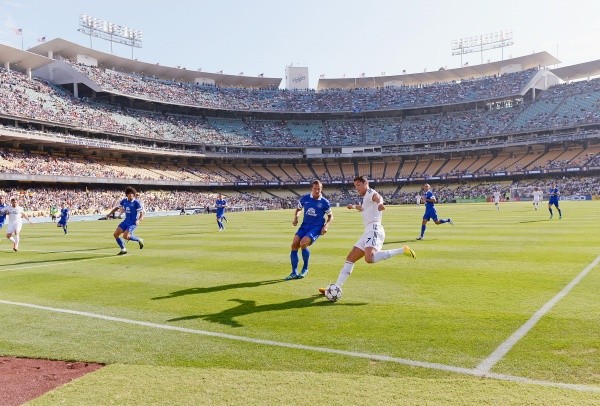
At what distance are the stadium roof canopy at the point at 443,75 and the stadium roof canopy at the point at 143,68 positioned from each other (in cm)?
1574

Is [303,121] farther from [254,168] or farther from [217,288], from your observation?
[217,288]

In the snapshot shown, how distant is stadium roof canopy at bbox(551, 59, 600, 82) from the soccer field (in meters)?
93.1

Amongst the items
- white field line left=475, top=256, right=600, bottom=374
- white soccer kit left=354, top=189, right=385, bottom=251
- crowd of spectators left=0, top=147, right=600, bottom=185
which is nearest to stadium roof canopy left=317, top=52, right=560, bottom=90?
crowd of spectators left=0, top=147, right=600, bottom=185

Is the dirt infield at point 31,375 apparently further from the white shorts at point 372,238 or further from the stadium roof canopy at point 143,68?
the stadium roof canopy at point 143,68

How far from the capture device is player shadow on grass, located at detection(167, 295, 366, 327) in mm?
7707

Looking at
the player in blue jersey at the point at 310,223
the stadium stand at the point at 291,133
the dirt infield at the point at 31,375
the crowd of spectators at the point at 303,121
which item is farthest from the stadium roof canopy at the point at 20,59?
the dirt infield at the point at 31,375

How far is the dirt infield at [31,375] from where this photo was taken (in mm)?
5125

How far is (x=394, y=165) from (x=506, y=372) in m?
89.1

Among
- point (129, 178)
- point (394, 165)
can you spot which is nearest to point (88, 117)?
point (129, 178)

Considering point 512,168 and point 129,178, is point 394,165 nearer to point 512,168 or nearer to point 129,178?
point 512,168

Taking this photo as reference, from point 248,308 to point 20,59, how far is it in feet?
249

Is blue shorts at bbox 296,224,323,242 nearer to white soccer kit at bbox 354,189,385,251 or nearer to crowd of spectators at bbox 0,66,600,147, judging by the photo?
white soccer kit at bbox 354,189,385,251

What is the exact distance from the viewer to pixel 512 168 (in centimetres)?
7844

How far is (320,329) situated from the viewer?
6918mm
